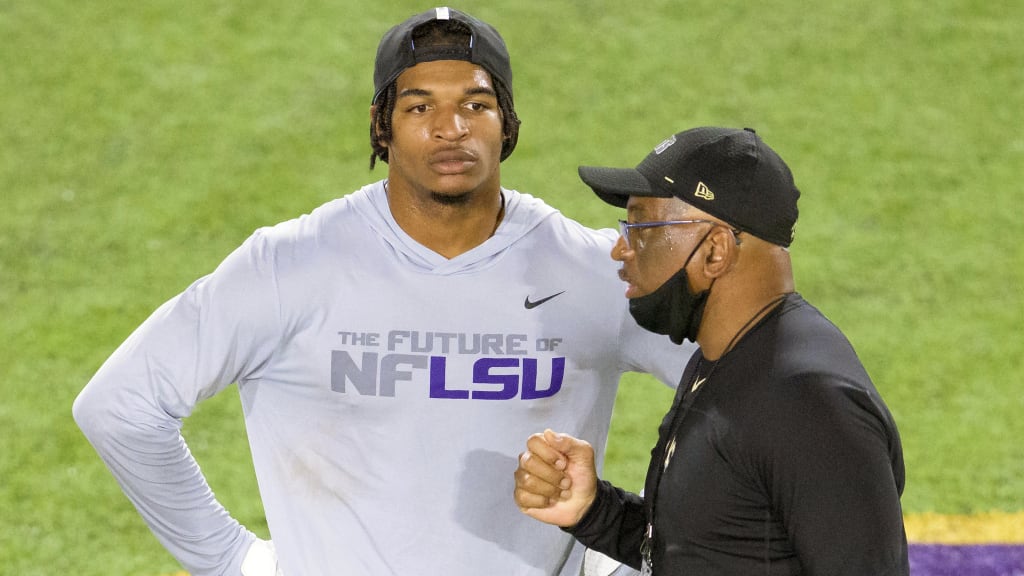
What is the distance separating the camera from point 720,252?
2605mm

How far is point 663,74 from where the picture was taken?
912 cm

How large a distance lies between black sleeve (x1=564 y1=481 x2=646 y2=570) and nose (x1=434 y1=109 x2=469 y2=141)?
32.0 inches

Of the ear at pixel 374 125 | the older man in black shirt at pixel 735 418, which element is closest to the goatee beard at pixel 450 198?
the ear at pixel 374 125

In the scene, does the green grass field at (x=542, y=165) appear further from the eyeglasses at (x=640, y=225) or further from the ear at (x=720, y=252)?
the ear at (x=720, y=252)

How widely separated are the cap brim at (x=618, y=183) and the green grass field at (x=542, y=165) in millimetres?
3305

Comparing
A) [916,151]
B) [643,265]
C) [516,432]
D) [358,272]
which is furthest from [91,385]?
[916,151]

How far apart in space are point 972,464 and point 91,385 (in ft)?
14.3

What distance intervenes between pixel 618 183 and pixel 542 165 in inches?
223

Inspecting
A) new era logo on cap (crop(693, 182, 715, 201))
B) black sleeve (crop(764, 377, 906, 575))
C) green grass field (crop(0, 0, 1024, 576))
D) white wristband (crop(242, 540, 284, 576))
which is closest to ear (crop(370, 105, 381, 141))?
new era logo on cap (crop(693, 182, 715, 201))

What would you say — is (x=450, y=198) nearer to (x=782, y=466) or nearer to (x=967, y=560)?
(x=782, y=466)

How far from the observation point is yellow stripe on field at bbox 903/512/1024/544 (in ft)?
18.6

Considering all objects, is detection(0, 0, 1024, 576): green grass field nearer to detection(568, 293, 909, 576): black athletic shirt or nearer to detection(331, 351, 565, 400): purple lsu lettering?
detection(331, 351, 565, 400): purple lsu lettering

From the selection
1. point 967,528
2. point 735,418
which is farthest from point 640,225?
point 967,528

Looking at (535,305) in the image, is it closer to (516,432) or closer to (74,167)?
(516,432)
